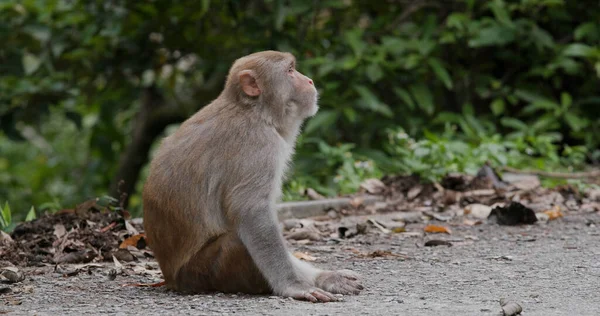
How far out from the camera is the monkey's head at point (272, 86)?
447 centimetres

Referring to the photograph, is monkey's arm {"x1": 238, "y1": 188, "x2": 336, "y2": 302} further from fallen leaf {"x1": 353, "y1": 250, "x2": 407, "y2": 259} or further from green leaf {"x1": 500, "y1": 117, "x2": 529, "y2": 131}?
green leaf {"x1": 500, "y1": 117, "x2": 529, "y2": 131}

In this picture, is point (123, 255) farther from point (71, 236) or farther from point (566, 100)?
point (566, 100)

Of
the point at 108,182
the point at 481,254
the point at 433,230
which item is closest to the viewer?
the point at 481,254

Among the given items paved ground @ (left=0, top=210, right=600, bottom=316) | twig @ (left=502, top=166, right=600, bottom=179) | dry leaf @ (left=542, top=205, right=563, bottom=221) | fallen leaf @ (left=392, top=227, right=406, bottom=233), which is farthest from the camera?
twig @ (left=502, top=166, right=600, bottom=179)

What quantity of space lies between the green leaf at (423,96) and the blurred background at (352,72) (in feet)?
0.05

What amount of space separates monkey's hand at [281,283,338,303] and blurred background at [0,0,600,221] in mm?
3195

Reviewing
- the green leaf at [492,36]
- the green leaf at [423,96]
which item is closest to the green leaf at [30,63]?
the green leaf at [423,96]

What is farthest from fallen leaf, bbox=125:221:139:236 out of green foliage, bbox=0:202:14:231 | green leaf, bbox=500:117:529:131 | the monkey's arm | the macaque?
green leaf, bbox=500:117:529:131

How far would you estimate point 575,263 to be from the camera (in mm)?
4684

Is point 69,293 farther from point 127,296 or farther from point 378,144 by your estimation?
point 378,144

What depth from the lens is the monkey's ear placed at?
14.6 ft

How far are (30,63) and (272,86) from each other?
5.36 meters

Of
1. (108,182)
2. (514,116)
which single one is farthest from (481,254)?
(108,182)

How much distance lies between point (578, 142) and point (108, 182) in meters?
5.44
